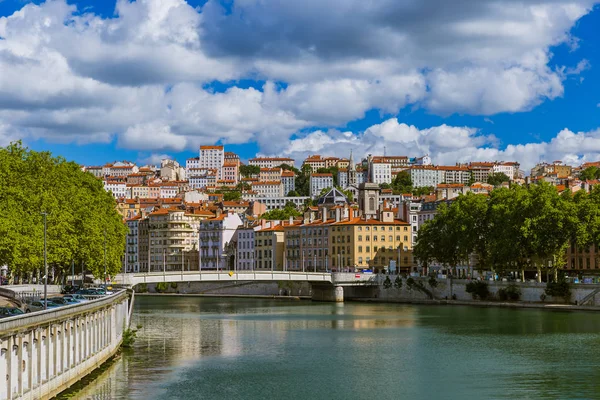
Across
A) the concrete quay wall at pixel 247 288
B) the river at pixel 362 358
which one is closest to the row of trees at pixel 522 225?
the river at pixel 362 358

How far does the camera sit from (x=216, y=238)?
171 metres

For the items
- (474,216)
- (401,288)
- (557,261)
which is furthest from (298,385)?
(401,288)

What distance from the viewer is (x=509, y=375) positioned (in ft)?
154

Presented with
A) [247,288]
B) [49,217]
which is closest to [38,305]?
[49,217]

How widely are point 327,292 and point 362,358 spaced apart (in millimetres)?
64865

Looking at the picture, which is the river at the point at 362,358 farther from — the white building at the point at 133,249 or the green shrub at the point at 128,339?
the white building at the point at 133,249

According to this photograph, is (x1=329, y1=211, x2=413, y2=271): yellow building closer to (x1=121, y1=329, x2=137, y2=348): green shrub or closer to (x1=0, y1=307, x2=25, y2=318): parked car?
(x1=121, y1=329, x2=137, y2=348): green shrub

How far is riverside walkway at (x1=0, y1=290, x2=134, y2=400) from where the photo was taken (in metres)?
29.7

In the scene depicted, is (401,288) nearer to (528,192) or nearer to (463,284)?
(463,284)

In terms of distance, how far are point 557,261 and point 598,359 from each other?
41.5 metres

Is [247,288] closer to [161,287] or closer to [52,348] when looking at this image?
[161,287]

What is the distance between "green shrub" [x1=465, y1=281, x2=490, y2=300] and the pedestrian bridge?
62.0 ft

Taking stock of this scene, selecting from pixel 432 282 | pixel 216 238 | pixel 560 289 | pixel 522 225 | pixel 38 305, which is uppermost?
pixel 216 238

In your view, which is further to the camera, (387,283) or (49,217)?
(387,283)
